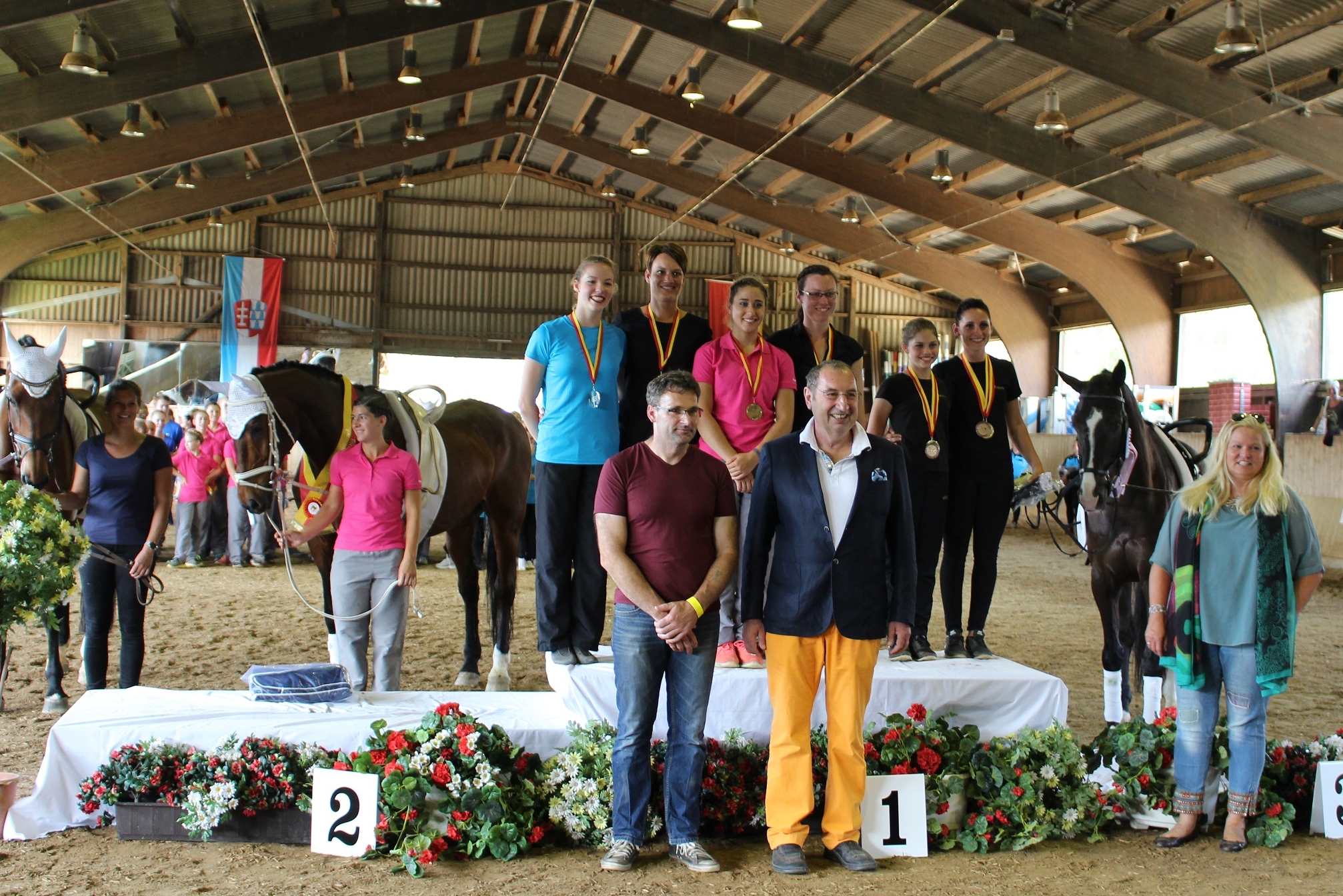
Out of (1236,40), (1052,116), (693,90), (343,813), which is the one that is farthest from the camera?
(693,90)

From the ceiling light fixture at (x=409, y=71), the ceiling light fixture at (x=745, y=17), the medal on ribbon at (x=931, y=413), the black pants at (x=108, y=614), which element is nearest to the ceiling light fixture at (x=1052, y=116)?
the ceiling light fixture at (x=745, y=17)

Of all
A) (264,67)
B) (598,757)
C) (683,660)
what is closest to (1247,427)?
(683,660)

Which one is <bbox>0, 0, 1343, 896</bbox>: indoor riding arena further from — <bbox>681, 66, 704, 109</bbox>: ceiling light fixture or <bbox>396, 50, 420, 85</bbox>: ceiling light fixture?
<bbox>396, 50, 420, 85</bbox>: ceiling light fixture

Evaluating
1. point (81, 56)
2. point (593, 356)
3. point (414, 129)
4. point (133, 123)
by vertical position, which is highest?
point (414, 129)

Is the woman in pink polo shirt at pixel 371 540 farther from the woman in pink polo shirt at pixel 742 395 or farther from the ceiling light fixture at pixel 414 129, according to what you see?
the ceiling light fixture at pixel 414 129

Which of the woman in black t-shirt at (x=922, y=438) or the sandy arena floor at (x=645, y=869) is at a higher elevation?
the woman in black t-shirt at (x=922, y=438)

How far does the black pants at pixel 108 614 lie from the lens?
15.3 ft

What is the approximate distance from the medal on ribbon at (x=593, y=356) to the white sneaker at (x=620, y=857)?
1.51 m

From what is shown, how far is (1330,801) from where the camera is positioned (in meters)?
3.78

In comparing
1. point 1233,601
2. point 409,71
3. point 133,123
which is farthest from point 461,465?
point 133,123

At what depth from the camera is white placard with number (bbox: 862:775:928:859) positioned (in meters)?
3.49

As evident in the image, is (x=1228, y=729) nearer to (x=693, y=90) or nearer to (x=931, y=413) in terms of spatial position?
(x=931, y=413)

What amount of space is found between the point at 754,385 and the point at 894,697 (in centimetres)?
123

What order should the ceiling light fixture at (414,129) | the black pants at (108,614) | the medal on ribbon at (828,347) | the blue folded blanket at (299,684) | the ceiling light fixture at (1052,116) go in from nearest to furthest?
the blue folded blanket at (299,684) < the medal on ribbon at (828,347) < the black pants at (108,614) < the ceiling light fixture at (1052,116) < the ceiling light fixture at (414,129)
